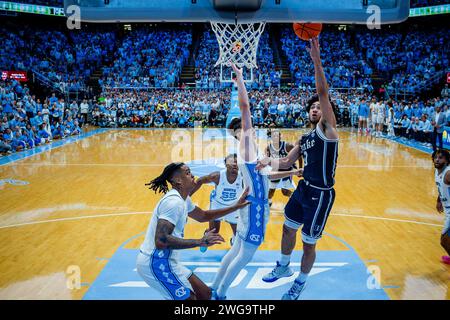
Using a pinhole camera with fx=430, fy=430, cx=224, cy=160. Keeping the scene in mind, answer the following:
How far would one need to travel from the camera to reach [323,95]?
355 cm

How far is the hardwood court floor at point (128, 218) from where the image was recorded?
483 centimetres

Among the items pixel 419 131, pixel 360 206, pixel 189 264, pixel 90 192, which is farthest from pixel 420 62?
pixel 189 264

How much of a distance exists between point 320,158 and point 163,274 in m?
1.70

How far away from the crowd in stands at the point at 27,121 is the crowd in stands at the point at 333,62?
12.6m

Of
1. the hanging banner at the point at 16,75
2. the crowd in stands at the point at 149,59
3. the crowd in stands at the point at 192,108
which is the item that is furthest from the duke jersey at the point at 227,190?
the hanging banner at the point at 16,75

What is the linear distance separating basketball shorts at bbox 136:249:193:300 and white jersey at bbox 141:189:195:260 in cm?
5

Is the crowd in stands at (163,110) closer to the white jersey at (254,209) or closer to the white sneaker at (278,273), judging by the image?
the white sneaker at (278,273)

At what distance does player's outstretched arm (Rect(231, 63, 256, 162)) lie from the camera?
372 centimetres

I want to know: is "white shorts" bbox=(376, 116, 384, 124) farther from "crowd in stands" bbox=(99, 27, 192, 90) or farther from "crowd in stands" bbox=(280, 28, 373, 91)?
"crowd in stands" bbox=(99, 27, 192, 90)

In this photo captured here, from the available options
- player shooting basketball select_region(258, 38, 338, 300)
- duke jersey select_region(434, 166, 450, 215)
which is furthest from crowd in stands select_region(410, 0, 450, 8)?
player shooting basketball select_region(258, 38, 338, 300)

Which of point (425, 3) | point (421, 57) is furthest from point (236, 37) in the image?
point (425, 3)

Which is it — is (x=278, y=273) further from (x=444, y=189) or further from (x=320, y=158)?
(x=444, y=189)

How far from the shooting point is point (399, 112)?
19.1m
